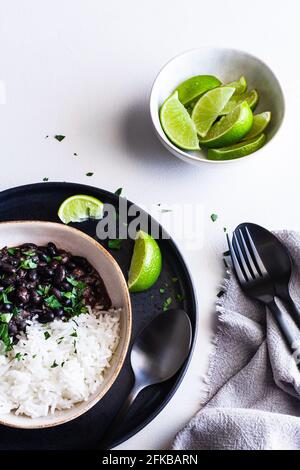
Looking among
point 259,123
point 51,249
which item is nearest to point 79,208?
point 51,249

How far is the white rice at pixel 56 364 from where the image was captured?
1787 millimetres

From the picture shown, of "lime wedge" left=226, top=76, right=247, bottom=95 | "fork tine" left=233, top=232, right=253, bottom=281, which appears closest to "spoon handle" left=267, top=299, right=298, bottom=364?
"fork tine" left=233, top=232, right=253, bottom=281

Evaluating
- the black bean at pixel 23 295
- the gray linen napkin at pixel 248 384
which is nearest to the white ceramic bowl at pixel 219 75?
the gray linen napkin at pixel 248 384

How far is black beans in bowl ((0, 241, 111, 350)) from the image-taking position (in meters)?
1.85

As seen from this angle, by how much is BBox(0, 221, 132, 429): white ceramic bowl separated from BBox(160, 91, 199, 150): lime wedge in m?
0.43

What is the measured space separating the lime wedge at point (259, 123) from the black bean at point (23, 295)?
2.74ft

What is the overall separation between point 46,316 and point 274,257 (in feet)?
2.31

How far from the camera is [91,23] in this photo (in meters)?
2.24

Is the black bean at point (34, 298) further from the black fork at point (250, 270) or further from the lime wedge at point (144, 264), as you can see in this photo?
the black fork at point (250, 270)

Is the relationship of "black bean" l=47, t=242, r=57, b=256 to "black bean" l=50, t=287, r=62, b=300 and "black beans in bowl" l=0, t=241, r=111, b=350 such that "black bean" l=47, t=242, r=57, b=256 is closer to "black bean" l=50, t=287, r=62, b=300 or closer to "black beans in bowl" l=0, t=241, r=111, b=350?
"black beans in bowl" l=0, t=241, r=111, b=350

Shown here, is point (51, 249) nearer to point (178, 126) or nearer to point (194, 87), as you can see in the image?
point (178, 126)

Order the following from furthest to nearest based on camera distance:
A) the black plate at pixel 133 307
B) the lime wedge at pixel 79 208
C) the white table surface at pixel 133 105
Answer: the white table surface at pixel 133 105
the lime wedge at pixel 79 208
the black plate at pixel 133 307

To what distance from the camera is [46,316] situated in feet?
6.10

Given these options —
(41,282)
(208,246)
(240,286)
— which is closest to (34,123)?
(41,282)
